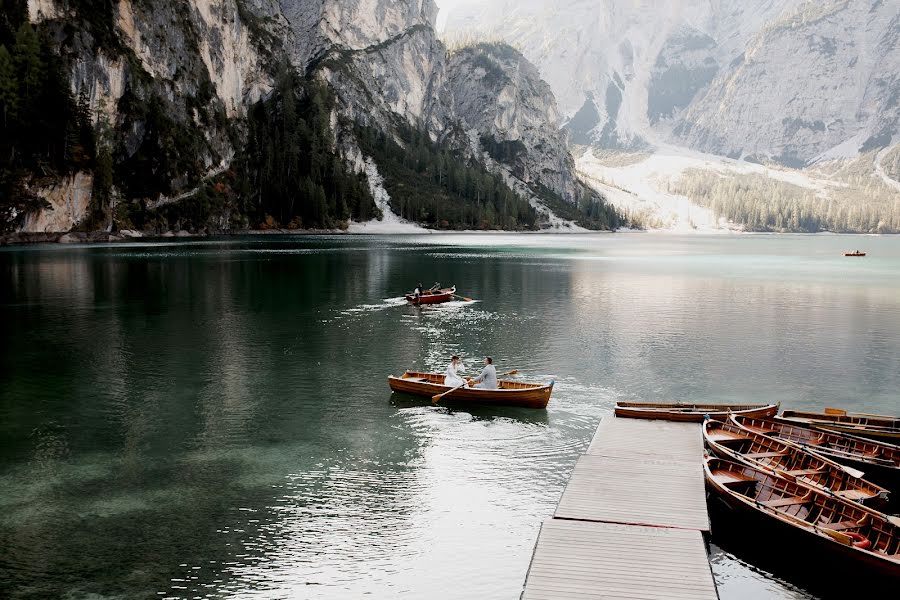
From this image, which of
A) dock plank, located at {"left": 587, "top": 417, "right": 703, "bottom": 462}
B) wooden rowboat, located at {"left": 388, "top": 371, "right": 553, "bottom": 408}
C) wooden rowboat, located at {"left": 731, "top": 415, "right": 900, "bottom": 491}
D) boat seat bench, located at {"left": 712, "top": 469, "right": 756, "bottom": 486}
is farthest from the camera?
wooden rowboat, located at {"left": 388, "top": 371, "right": 553, "bottom": 408}

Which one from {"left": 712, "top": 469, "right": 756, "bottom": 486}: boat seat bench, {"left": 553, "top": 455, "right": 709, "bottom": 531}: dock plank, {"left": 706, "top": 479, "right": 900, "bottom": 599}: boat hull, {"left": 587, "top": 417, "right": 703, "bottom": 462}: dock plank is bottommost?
{"left": 706, "top": 479, "right": 900, "bottom": 599}: boat hull

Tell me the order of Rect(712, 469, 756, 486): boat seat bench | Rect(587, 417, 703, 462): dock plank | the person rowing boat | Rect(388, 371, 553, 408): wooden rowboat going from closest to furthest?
Rect(712, 469, 756, 486): boat seat bench
Rect(587, 417, 703, 462): dock plank
Rect(388, 371, 553, 408): wooden rowboat
the person rowing boat

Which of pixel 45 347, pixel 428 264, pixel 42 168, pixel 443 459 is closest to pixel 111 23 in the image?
pixel 42 168

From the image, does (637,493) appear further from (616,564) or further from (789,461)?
(789,461)

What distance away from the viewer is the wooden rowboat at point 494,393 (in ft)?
107

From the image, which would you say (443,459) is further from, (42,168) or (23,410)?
(42,168)

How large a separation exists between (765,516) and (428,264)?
100081 millimetres

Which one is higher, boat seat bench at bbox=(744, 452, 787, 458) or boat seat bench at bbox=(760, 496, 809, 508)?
boat seat bench at bbox=(744, 452, 787, 458)

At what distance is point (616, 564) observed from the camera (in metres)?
16.7

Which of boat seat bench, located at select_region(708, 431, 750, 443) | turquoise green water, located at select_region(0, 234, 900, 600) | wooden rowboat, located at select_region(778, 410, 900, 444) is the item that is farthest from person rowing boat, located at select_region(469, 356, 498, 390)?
wooden rowboat, located at select_region(778, 410, 900, 444)

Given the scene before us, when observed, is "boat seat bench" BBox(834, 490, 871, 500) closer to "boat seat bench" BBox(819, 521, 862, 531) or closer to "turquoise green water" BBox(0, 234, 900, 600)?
"boat seat bench" BBox(819, 521, 862, 531)

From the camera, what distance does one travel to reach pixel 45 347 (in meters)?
46.4

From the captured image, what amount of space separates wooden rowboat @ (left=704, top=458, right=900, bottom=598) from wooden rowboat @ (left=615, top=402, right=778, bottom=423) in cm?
642

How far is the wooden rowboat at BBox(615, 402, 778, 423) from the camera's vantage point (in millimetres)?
28312
